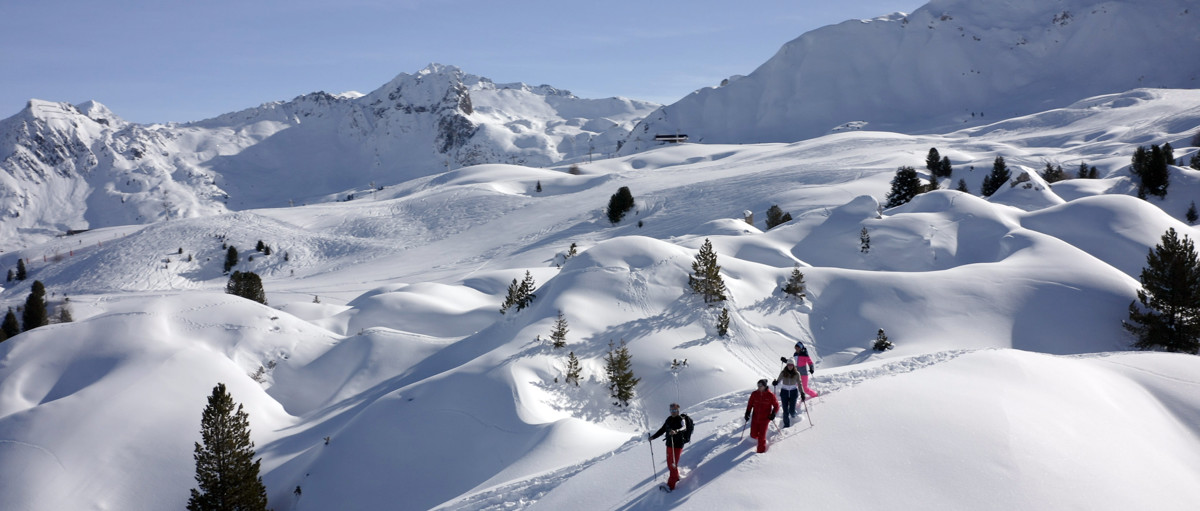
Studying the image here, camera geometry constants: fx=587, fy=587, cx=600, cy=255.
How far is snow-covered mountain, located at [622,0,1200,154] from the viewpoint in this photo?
95.1 meters

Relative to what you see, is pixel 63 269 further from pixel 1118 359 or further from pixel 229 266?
pixel 1118 359

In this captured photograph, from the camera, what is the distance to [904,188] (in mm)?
36656

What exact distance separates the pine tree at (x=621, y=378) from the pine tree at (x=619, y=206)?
28.4 metres

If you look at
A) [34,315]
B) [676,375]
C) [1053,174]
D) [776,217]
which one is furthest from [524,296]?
[1053,174]

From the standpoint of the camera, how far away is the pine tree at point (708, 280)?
63.7 feet

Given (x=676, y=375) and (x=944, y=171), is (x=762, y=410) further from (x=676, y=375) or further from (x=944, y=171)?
(x=944, y=171)

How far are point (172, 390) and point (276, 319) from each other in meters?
6.12

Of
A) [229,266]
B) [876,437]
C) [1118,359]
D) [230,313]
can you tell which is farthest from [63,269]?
[1118,359]

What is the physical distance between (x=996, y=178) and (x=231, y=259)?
5608cm

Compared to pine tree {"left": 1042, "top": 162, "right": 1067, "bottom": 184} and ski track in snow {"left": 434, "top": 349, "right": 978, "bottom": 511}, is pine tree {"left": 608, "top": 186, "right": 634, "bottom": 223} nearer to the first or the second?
pine tree {"left": 1042, "top": 162, "right": 1067, "bottom": 184}

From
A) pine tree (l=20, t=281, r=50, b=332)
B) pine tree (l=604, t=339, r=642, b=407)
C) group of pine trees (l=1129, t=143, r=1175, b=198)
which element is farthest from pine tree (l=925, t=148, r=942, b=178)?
pine tree (l=20, t=281, r=50, b=332)

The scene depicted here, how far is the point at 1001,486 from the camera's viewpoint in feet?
23.7

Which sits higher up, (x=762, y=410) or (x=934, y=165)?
(x=934, y=165)

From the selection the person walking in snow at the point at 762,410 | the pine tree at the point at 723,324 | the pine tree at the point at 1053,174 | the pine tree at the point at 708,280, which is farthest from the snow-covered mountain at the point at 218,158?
the person walking in snow at the point at 762,410
